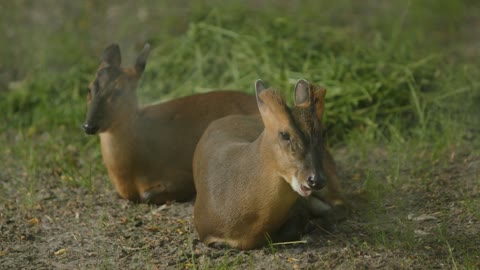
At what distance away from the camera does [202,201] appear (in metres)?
6.02

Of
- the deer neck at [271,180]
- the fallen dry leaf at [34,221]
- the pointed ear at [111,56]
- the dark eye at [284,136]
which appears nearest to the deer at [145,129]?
the pointed ear at [111,56]

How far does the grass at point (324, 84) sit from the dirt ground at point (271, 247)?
20 mm

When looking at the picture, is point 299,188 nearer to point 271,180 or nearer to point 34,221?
point 271,180

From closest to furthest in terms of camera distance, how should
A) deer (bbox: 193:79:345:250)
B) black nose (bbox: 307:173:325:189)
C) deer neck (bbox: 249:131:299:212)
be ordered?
black nose (bbox: 307:173:325:189) < deer (bbox: 193:79:345:250) < deer neck (bbox: 249:131:299:212)

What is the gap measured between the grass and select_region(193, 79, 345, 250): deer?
0.62 ft

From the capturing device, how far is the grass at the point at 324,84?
6.29 m

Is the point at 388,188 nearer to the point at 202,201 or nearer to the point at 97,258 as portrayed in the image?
the point at 202,201

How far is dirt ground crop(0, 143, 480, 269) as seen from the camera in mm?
5684

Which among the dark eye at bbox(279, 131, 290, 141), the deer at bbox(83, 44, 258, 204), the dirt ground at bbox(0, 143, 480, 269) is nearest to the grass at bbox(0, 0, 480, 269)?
the dirt ground at bbox(0, 143, 480, 269)

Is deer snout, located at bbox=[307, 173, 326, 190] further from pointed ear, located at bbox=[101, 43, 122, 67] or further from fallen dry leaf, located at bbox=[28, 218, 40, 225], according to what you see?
pointed ear, located at bbox=[101, 43, 122, 67]

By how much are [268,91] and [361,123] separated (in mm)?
2802

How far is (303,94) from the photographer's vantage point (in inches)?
216

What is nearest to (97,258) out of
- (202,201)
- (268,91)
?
(202,201)

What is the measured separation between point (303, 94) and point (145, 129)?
218cm
